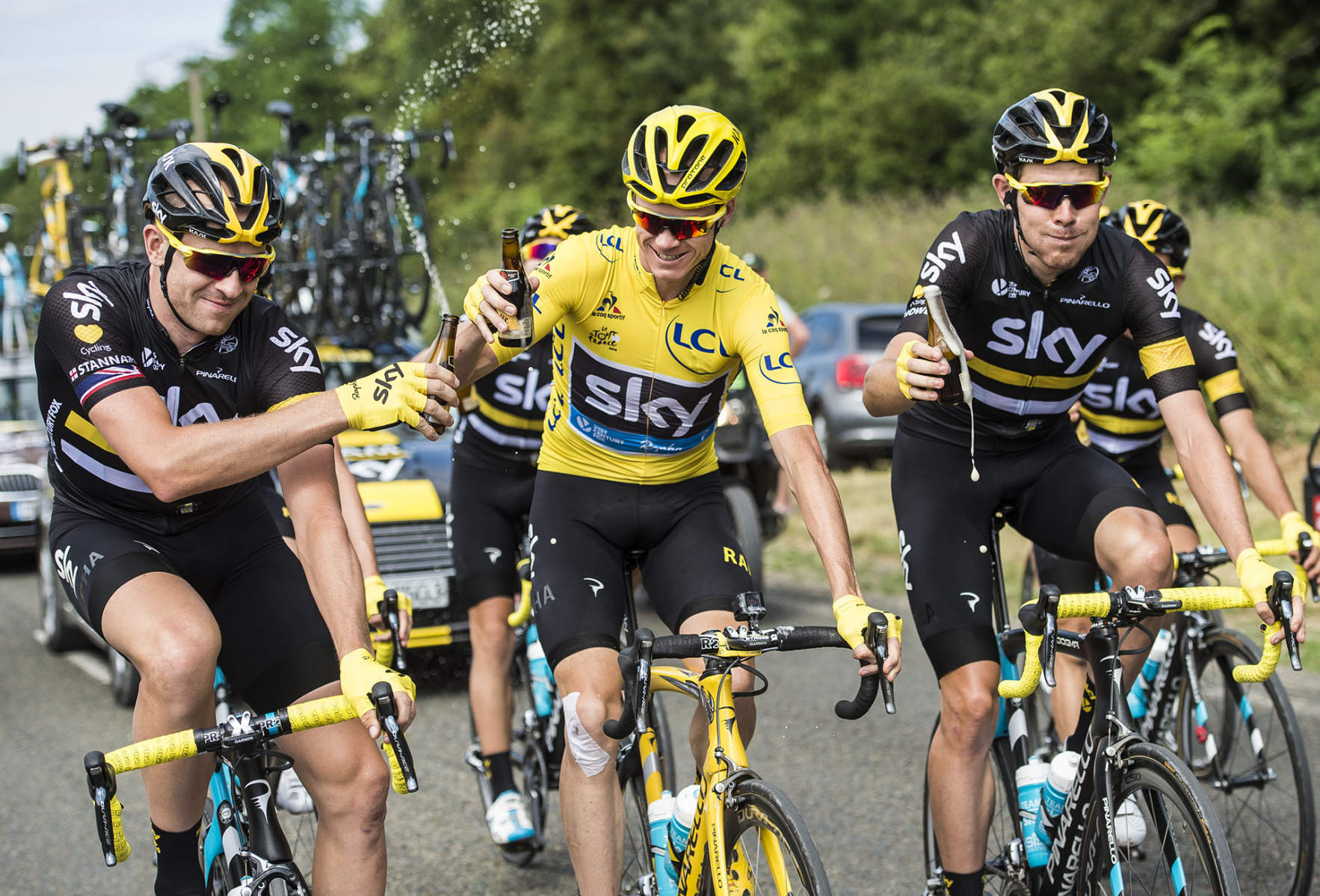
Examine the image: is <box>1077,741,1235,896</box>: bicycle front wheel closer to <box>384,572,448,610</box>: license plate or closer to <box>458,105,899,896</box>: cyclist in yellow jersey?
<box>458,105,899,896</box>: cyclist in yellow jersey

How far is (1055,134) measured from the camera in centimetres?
393

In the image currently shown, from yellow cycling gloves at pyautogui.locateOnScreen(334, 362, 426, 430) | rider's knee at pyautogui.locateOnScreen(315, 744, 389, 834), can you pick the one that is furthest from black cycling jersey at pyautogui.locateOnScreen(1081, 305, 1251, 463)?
rider's knee at pyautogui.locateOnScreen(315, 744, 389, 834)

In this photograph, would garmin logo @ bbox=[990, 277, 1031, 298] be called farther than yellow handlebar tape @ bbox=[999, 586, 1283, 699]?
Yes

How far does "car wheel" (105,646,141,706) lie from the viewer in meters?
7.43

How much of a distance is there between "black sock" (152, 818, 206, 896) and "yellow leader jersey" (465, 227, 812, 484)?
1.48 m

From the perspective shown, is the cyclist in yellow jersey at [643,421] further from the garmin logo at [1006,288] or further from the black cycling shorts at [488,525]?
the black cycling shorts at [488,525]

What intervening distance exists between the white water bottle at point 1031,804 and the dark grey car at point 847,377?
34.8 ft

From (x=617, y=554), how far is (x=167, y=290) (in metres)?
1.50

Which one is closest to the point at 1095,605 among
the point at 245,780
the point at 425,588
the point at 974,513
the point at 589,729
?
the point at 974,513

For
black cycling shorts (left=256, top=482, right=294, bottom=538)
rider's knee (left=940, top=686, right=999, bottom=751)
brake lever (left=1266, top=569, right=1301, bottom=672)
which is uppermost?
black cycling shorts (left=256, top=482, right=294, bottom=538)

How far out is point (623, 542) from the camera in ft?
13.6

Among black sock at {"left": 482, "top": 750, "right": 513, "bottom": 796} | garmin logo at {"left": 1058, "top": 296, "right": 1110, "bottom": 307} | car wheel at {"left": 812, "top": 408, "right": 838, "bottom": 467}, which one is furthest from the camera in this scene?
car wheel at {"left": 812, "top": 408, "right": 838, "bottom": 467}

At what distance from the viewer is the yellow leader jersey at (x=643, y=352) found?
12.9 feet

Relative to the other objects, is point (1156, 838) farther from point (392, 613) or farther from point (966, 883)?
point (392, 613)
